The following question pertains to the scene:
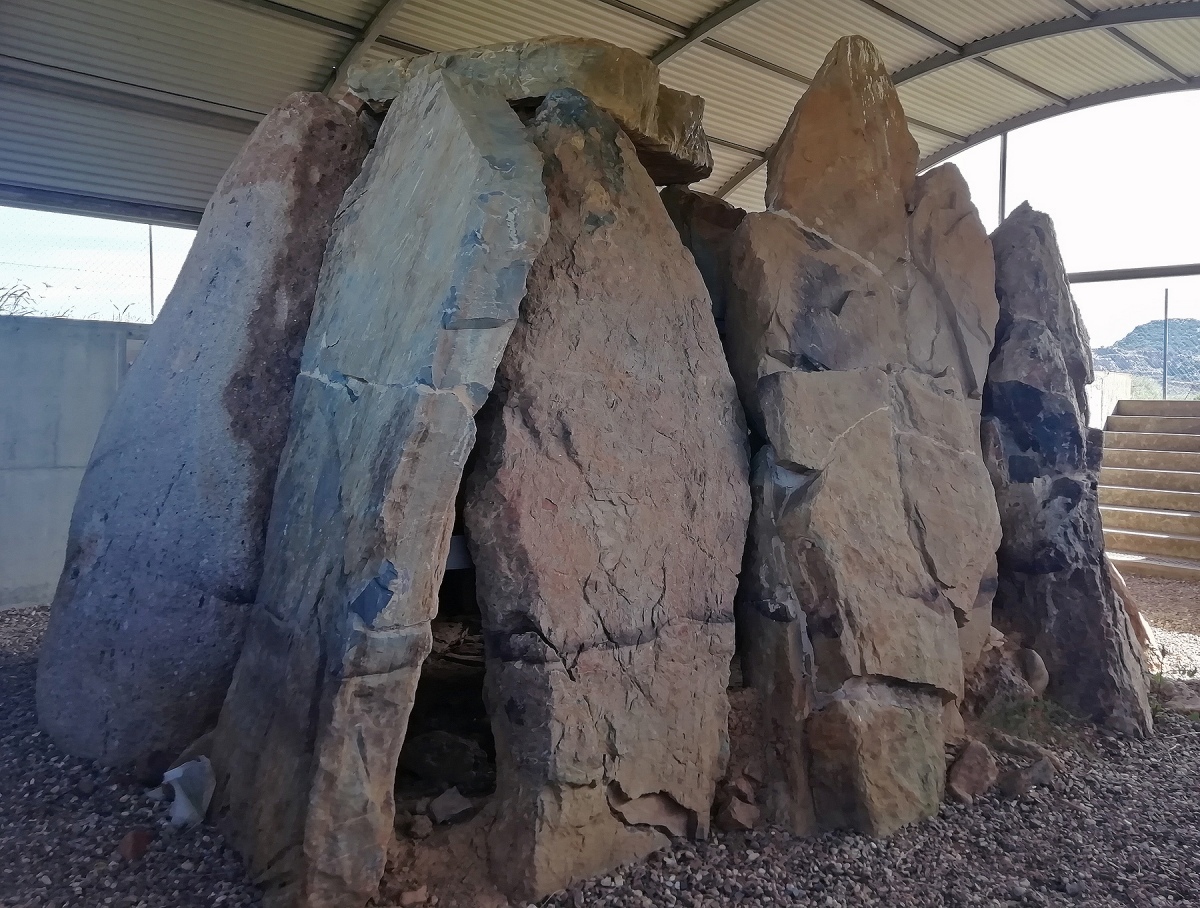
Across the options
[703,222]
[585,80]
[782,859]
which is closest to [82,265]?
[703,222]

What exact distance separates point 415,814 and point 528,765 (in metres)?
0.46

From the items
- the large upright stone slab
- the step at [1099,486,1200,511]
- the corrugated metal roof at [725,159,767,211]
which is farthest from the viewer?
the corrugated metal roof at [725,159,767,211]

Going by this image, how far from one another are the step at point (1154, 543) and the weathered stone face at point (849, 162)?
5437mm

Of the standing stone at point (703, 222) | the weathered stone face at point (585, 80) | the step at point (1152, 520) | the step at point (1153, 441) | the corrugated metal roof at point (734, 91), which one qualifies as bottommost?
the step at point (1152, 520)

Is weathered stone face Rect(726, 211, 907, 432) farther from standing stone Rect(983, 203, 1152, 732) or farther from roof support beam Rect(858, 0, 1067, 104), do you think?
roof support beam Rect(858, 0, 1067, 104)

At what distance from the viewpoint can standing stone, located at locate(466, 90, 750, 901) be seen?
2.49 meters

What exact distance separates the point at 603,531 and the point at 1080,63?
9281 mm

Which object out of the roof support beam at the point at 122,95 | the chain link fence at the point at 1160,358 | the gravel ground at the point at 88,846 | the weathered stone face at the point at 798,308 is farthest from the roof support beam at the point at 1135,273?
the gravel ground at the point at 88,846

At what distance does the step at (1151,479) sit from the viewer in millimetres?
8945

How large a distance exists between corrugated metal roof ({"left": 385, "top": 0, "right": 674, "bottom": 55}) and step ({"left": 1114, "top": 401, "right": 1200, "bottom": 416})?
6.70 metres

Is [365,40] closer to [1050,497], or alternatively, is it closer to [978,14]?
[978,14]

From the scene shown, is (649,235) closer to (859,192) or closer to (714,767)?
(859,192)

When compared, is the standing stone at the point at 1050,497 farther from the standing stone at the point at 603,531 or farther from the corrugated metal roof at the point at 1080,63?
the corrugated metal roof at the point at 1080,63

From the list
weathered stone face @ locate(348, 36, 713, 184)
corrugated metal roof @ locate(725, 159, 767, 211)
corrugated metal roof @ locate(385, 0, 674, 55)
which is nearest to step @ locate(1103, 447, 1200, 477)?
corrugated metal roof @ locate(725, 159, 767, 211)
